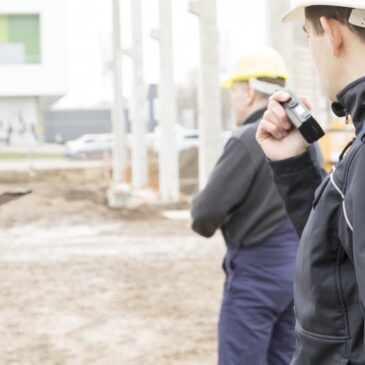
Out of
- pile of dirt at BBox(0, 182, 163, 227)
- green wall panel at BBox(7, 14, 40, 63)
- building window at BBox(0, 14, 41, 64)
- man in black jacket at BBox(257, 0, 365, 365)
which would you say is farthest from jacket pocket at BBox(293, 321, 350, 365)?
green wall panel at BBox(7, 14, 40, 63)

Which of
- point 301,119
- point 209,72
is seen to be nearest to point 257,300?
point 301,119

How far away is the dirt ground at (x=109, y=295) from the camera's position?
279 inches

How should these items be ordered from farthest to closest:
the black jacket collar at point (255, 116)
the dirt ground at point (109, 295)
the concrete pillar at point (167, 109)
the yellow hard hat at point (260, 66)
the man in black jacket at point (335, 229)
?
the concrete pillar at point (167, 109)
the dirt ground at point (109, 295)
the yellow hard hat at point (260, 66)
the black jacket collar at point (255, 116)
the man in black jacket at point (335, 229)

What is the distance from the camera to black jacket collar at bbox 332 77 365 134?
6.29 feet

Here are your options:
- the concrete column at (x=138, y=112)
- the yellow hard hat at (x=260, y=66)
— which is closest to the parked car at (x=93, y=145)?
the concrete column at (x=138, y=112)

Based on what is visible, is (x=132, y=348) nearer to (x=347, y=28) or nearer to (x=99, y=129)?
(x=347, y=28)

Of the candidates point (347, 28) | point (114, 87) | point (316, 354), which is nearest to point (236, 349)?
point (316, 354)

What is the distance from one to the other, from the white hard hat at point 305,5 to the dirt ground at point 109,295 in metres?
4.66

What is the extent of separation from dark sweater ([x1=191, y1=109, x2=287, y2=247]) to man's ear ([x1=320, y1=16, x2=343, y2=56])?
1.96 metres

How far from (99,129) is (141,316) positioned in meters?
50.0

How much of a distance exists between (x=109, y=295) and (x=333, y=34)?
7810mm

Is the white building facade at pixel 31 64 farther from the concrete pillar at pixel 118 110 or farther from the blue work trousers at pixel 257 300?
the blue work trousers at pixel 257 300

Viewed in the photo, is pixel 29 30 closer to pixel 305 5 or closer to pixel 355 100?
pixel 305 5

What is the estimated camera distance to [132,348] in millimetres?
7070
